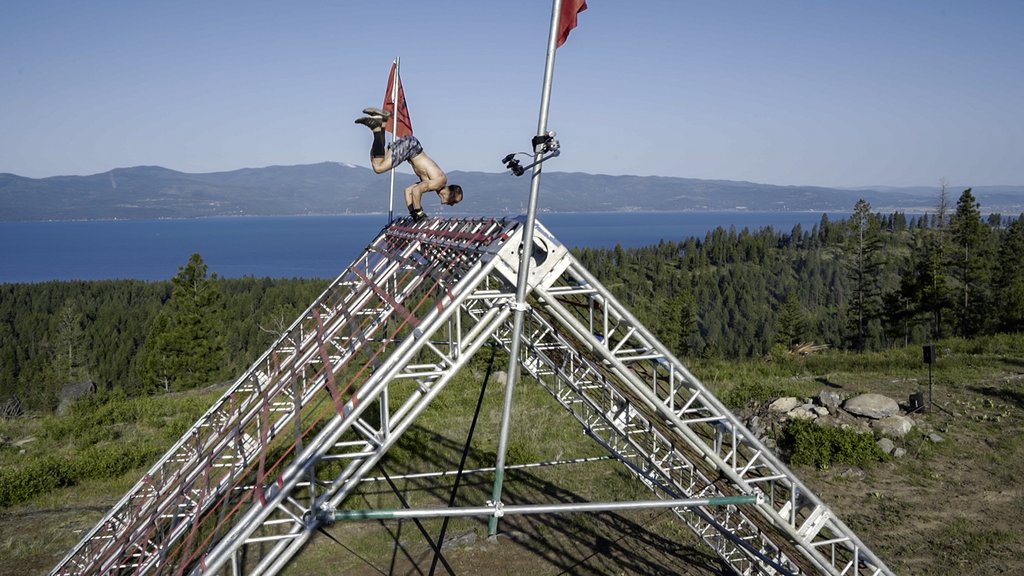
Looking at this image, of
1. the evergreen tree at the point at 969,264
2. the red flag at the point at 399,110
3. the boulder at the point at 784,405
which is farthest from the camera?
the evergreen tree at the point at 969,264

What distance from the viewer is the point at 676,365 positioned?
6152 mm

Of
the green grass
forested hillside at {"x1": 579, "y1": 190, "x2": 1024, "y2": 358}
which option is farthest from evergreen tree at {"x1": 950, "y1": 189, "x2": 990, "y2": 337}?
the green grass

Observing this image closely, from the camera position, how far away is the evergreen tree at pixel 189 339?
145ft

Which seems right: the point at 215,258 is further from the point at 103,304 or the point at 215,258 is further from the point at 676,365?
the point at 676,365

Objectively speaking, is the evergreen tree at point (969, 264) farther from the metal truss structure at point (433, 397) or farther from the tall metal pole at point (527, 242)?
the tall metal pole at point (527, 242)

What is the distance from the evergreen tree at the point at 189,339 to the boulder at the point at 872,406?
1579 inches

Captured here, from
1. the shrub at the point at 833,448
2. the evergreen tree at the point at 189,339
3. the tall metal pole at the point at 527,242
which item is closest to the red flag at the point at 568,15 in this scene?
the tall metal pole at the point at 527,242

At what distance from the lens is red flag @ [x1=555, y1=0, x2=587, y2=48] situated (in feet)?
17.5

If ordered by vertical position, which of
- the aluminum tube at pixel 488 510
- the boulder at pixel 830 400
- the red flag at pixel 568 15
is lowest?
the boulder at pixel 830 400

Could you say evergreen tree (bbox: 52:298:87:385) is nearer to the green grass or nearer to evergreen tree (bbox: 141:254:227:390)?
evergreen tree (bbox: 141:254:227:390)

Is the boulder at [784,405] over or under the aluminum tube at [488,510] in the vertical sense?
under

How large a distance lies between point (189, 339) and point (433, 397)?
44336 mm

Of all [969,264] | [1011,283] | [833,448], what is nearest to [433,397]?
[833,448]

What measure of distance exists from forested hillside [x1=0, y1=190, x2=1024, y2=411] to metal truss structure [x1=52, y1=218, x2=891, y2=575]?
1149 cm
